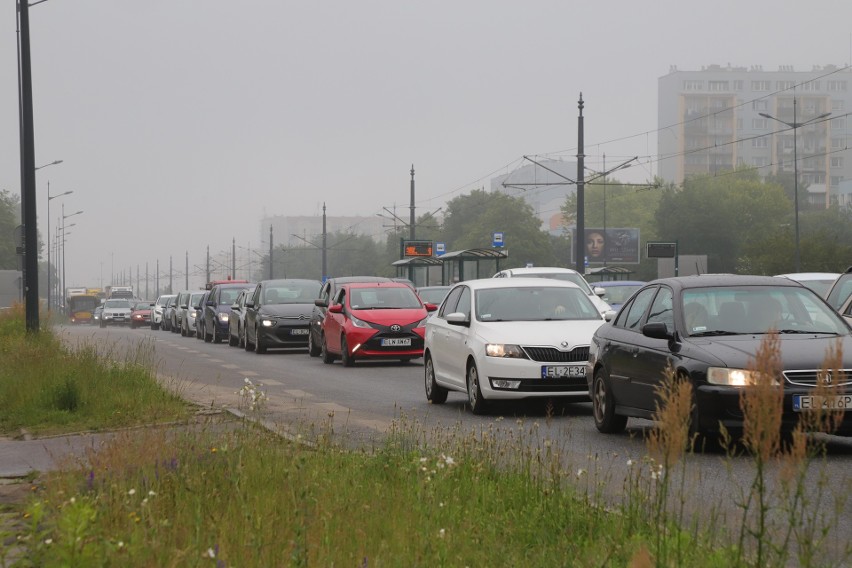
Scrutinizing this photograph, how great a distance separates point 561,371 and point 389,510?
876 cm

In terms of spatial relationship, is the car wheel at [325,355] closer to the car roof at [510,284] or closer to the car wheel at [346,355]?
the car wheel at [346,355]

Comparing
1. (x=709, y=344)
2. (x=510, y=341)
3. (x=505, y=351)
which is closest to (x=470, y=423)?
(x=505, y=351)

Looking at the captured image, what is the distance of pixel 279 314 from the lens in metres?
34.5

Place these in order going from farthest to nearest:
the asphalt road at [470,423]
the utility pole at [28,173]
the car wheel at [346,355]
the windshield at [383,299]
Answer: the windshield at [383,299]
the car wheel at [346,355]
the utility pole at [28,173]
the asphalt road at [470,423]

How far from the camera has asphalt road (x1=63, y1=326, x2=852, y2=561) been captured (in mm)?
8242

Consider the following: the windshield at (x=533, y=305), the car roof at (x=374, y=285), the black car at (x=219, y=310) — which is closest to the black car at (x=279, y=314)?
the car roof at (x=374, y=285)

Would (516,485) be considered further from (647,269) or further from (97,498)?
(647,269)

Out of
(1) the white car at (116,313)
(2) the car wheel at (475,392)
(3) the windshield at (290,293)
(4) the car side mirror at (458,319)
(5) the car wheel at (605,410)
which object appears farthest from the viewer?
(1) the white car at (116,313)

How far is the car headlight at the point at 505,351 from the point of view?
15586mm

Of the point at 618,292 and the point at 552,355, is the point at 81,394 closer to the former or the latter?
the point at 552,355

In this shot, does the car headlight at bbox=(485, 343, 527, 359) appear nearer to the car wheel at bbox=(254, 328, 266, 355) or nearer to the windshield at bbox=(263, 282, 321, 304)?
the car wheel at bbox=(254, 328, 266, 355)

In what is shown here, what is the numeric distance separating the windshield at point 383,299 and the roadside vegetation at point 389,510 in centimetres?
1853

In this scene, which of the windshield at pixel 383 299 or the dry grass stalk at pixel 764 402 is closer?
the dry grass stalk at pixel 764 402

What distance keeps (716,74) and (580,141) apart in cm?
16238
